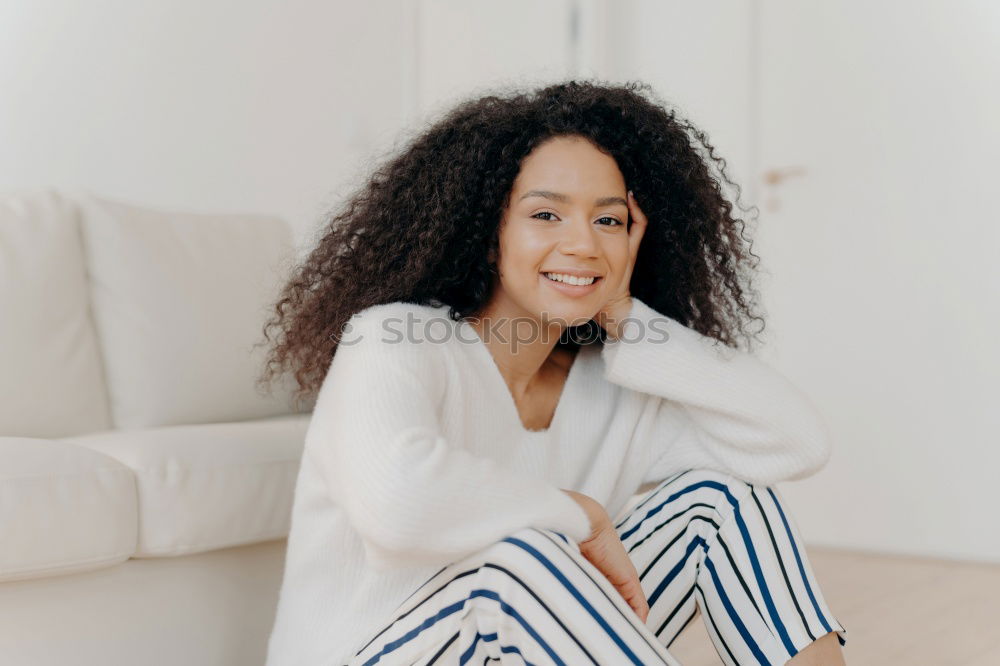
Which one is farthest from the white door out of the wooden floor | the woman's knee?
the woman's knee

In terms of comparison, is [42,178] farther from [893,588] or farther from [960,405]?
[960,405]

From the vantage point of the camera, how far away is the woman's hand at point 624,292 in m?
1.55

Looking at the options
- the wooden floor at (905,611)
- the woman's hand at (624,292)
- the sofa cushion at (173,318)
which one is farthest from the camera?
the wooden floor at (905,611)

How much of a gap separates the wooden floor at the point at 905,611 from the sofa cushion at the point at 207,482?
89 cm

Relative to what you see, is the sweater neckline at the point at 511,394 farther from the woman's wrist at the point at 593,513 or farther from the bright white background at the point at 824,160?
the bright white background at the point at 824,160

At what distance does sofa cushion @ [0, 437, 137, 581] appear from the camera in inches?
50.4

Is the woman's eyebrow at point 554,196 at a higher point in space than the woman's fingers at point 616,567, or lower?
higher

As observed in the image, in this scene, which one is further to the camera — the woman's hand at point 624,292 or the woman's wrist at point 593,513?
the woman's hand at point 624,292

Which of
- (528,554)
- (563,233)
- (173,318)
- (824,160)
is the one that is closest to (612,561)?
(528,554)

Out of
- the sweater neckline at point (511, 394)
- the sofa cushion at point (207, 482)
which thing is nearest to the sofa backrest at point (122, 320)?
the sofa cushion at point (207, 482)

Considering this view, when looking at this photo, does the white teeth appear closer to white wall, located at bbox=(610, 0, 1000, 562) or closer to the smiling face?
the smiling face

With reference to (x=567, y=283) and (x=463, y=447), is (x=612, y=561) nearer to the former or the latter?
(x=463, y=447)

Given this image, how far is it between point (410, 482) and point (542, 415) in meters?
Result: 0.50

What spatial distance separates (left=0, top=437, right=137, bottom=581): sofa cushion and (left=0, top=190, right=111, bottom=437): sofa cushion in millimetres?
309
